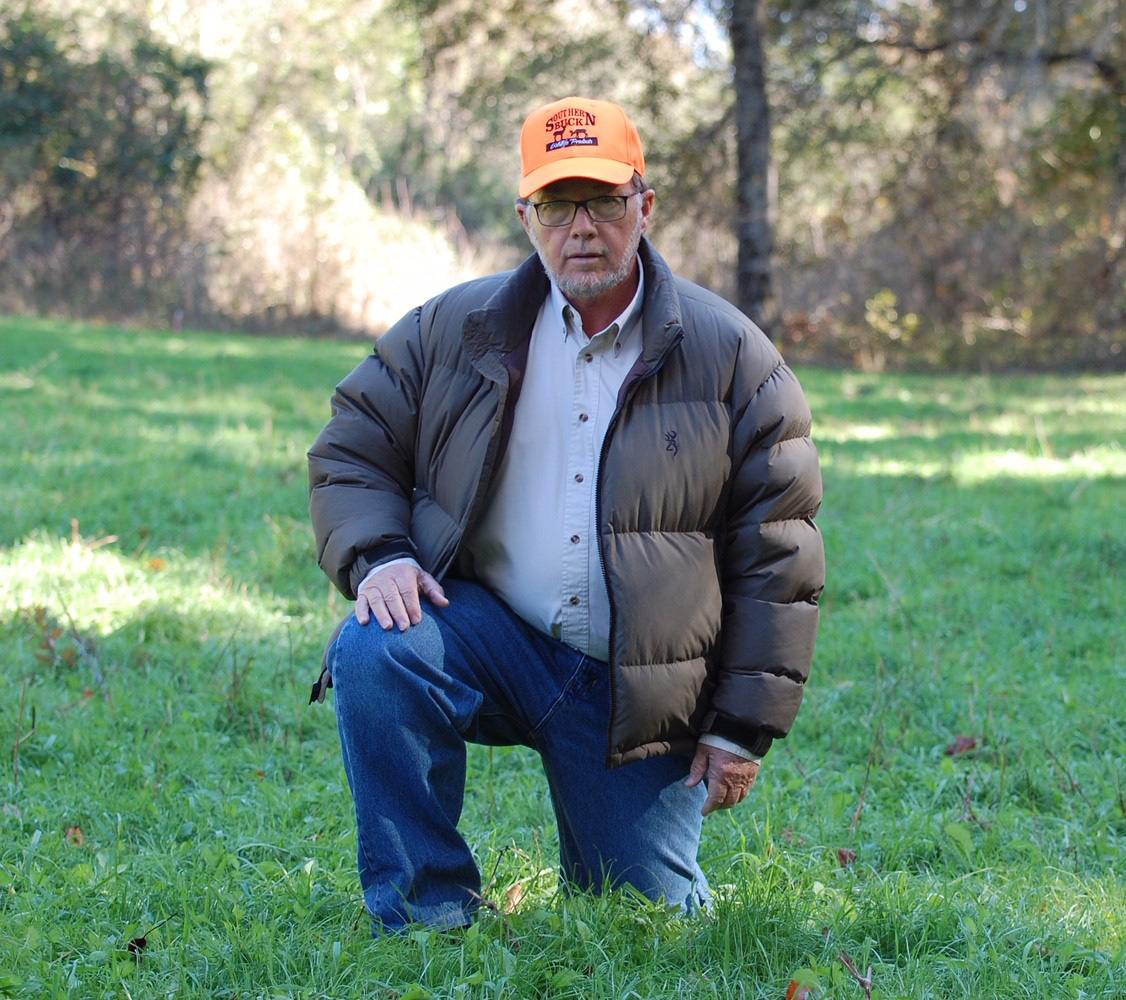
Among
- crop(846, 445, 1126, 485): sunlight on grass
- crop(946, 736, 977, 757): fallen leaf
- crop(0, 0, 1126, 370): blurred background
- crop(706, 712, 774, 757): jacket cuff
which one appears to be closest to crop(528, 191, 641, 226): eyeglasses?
crop(706, 712, 774, 757): jacket cuff

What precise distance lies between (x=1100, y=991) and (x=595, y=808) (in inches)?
47.1

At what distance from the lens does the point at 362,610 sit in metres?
2.98

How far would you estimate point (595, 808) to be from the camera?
3.26m

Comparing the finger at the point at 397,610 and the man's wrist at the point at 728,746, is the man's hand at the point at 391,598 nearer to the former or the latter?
the finger at the point at 397,610

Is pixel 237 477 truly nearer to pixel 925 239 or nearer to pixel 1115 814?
pixel 1115 814

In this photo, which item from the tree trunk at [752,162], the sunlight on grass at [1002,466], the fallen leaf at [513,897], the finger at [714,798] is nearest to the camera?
the finger at [714,798]

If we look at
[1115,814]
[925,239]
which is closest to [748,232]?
[925,239]

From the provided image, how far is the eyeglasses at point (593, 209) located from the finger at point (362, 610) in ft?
3.31

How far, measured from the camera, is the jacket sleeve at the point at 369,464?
3096 mm

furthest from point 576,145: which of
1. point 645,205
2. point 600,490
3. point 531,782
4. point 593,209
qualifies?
point 531,782

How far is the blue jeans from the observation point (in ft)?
9.57

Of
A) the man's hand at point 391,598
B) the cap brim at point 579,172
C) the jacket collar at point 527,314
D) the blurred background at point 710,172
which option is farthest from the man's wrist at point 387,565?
the blurred background at point 710,172

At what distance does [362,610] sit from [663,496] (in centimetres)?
73

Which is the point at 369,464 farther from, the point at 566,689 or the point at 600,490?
the point at 566,689
